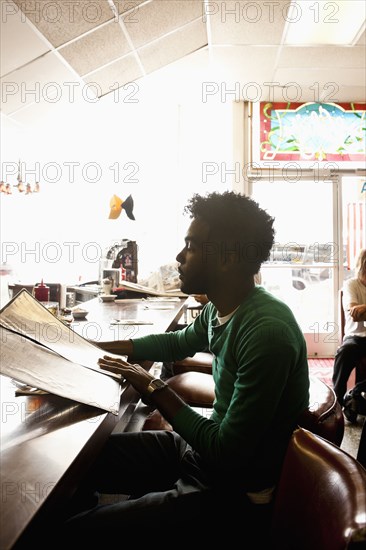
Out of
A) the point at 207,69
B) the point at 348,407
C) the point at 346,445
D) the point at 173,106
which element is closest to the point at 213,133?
the point at 173,106

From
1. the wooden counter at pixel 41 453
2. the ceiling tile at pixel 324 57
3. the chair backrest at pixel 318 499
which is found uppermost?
the ceiling tile at pixel 324 57

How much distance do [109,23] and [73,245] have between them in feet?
9.26

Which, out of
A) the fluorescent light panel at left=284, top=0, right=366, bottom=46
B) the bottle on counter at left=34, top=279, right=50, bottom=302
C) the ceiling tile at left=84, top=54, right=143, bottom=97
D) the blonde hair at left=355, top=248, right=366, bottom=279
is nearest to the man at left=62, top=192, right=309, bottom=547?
the bottle on counter at left=34, top=279, right=50, bottom=302

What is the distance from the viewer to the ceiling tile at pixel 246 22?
11.4 feet

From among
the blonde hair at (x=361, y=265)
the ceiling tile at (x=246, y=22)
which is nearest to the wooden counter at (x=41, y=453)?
the blonde hair at (x=361, y=265)

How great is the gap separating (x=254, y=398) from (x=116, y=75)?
3.86 m

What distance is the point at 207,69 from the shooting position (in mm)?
4500

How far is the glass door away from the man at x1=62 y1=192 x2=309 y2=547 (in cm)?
408

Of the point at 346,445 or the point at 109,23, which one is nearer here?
the point at 346,445

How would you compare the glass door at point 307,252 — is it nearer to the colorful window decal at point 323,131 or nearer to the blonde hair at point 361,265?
the colorful window decal at point 323,131

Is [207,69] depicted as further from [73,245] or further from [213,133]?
[73,245]

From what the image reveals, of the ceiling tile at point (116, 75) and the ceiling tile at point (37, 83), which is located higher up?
the ceiling tile at point (116, 75)

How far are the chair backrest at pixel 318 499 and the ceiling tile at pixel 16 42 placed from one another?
10.0 feet

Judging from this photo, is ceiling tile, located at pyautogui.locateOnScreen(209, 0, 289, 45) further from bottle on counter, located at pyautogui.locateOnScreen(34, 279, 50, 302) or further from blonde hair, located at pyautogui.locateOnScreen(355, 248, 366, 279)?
bottle on counter, located at pyautogui.locateOnScreen(34, 279, 50, 302)
